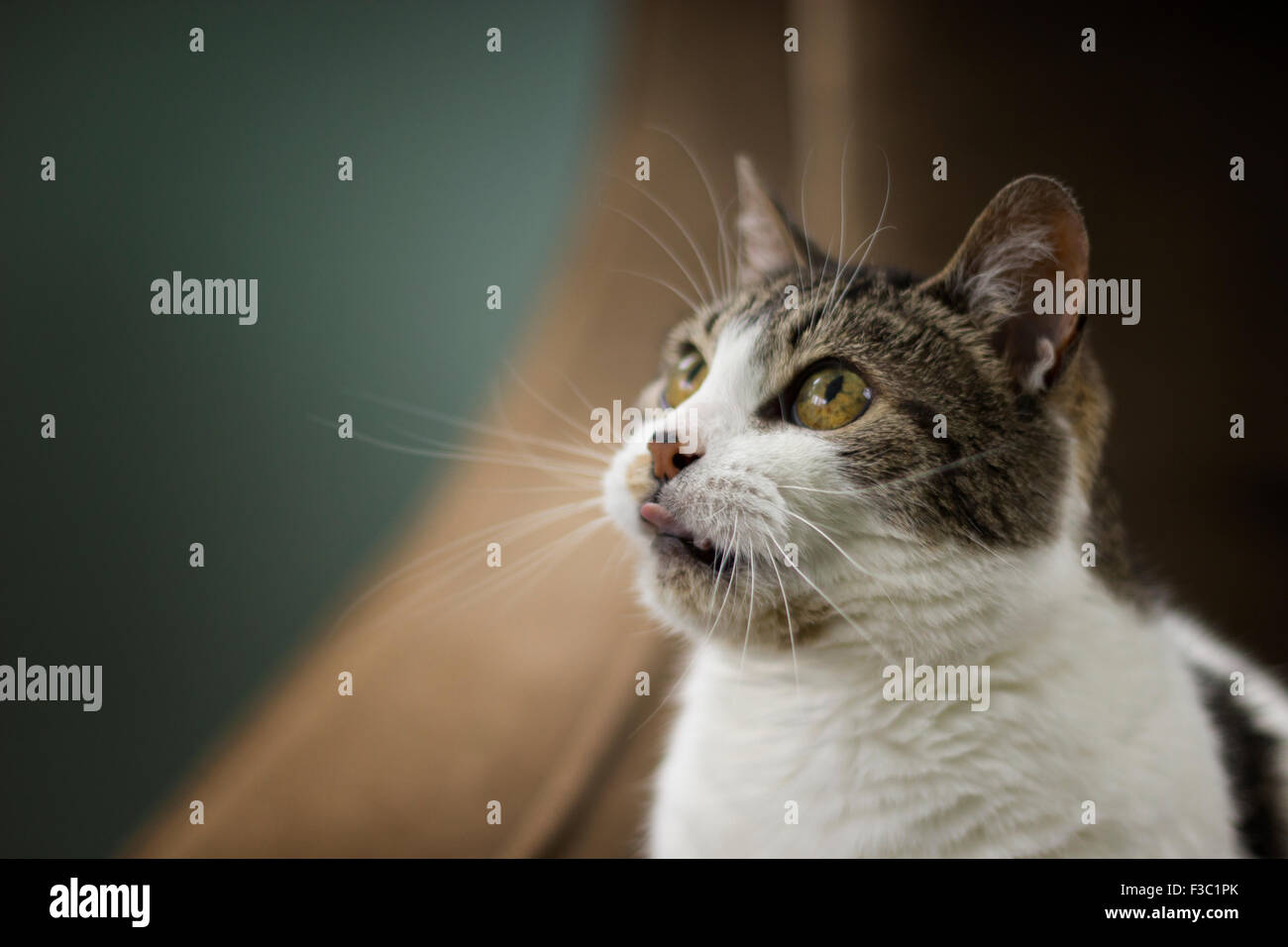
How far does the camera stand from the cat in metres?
0.89

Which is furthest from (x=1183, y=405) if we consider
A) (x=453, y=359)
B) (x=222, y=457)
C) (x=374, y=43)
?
(x=222, y=457)

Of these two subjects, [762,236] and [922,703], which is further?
[762,236]

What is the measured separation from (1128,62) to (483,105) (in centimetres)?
90

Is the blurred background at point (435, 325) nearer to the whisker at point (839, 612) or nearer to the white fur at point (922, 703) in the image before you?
the white fur at point (922, 703)

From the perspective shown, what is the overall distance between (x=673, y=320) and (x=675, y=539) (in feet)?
1.53

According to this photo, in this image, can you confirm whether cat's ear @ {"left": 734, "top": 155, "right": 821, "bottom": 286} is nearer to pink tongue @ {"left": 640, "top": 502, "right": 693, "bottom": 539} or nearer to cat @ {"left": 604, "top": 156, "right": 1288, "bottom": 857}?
cat @ {"left": 604, "top": 156, "right": 1288, "bottom": 857}

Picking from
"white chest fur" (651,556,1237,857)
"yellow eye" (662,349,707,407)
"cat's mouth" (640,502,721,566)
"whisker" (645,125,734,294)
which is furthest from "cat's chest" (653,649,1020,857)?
"whisker" (645,125,734,294)

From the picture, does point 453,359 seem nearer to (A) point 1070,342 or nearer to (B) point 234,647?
(B) point 234,647

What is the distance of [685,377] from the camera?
1104 millimetres

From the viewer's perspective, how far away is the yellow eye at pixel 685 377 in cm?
107

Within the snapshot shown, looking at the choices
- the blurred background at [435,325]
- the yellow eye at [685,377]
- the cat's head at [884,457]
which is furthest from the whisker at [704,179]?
the cat's head at [884,457]

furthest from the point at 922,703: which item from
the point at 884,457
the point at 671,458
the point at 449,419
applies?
the point at 449,419

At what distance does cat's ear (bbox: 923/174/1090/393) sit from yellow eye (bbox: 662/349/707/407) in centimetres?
28

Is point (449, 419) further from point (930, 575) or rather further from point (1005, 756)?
point (1005, 756)
